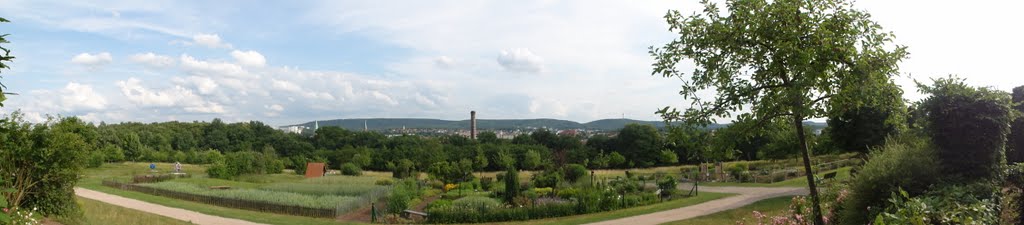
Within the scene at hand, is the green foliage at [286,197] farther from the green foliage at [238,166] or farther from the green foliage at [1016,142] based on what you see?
the green foliage at [1016,142]

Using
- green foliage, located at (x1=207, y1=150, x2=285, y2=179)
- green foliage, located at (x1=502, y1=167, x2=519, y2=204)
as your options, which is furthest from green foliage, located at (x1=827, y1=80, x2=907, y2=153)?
green foliage, located at (x1=207, y1=150, x2=285, y2=179)

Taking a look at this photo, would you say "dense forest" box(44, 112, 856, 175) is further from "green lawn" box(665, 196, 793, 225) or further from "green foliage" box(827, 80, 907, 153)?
"green lawn" box(665, 196, 793, 225)

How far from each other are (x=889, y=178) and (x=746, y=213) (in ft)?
30.0

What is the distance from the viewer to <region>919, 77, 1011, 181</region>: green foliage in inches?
266

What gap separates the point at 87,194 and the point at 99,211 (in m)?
11.9

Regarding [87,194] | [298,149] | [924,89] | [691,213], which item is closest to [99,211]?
[87,194]

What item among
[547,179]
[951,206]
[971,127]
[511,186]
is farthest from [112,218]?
[971,127]

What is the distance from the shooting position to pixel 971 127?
6.85m

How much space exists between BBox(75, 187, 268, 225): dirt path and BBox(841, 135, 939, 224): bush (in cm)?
1729

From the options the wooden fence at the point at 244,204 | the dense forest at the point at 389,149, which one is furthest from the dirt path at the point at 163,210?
the dense forest at the point at 389,149

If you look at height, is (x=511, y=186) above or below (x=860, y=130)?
below

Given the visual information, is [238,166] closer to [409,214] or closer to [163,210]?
[163,210]

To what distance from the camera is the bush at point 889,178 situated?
7250mm

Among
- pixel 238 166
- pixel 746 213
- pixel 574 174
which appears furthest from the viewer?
pixel 238 166
